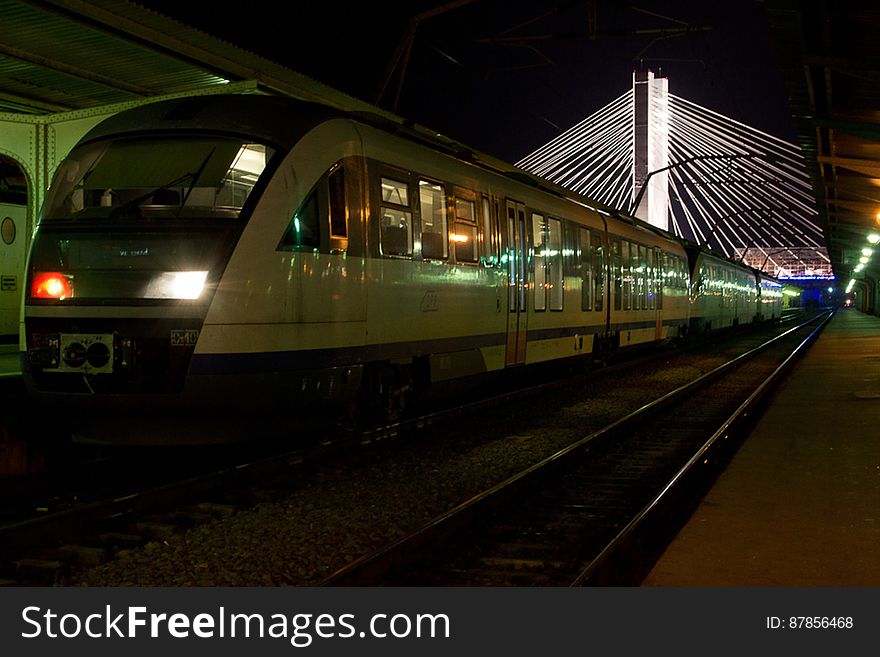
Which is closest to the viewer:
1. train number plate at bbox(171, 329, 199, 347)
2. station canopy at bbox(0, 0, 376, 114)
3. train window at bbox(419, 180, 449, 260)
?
train number plate at bbox(171, 329, 199, 347)

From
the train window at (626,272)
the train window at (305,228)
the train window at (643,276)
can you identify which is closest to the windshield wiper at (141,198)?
the train window at (305,228)

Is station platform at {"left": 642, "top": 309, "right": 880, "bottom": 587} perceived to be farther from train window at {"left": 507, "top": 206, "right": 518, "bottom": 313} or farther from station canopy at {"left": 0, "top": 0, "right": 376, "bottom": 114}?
station canopy at {"left": 0, "top": 0, "right": 376, "bottom": 114}

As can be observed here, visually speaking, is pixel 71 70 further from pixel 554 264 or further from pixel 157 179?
pixel 554 264

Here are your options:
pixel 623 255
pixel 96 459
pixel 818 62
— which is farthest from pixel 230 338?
pixel 623 255

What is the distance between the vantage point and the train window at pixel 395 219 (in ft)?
31.1

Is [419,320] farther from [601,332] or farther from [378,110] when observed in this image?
[601,332]

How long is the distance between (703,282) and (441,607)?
27.2 m

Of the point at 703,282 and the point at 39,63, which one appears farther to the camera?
the point at 703,282

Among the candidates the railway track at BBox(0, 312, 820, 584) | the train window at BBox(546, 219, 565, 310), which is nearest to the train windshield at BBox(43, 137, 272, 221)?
the railway track at BBox(0, 312, 820, 584)

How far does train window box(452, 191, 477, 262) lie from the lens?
11.2 metres

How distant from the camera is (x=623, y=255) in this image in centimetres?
1944

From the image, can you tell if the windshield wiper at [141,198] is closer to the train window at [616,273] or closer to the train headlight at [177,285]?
the train headlight at [177,285]

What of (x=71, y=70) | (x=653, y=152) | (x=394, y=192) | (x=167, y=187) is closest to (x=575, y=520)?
(x=394, y=192)

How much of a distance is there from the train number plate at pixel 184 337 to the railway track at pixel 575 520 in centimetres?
254
